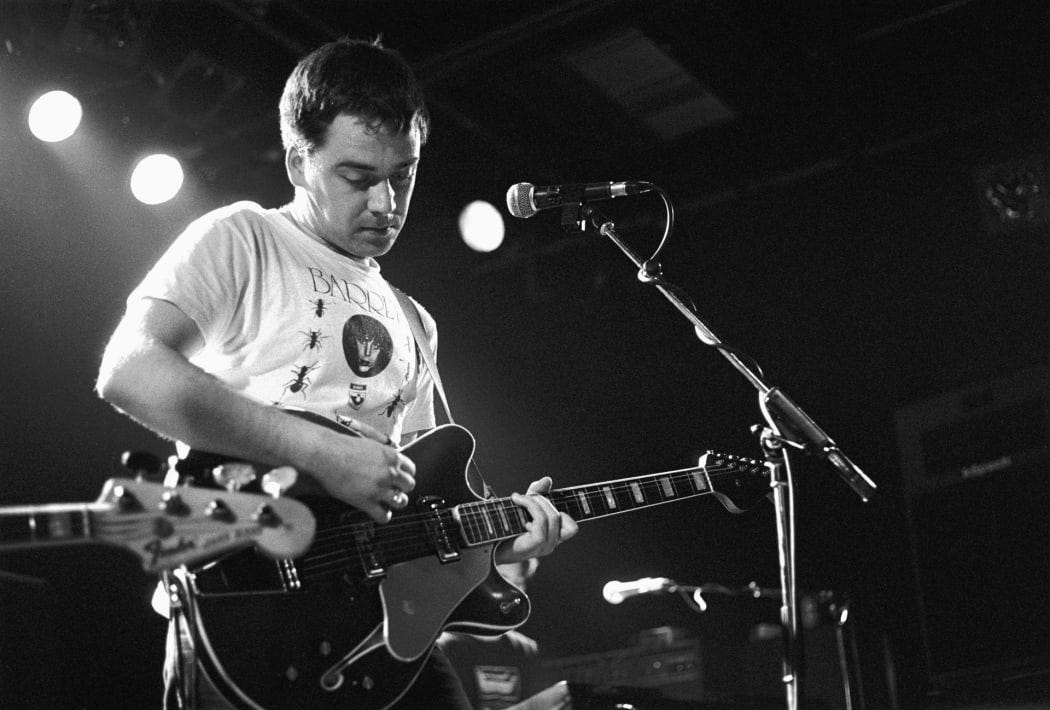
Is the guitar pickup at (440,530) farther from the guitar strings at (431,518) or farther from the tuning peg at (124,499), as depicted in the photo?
the tuning peg at (124,499)

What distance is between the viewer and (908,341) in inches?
258

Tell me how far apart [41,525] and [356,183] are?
4.30ft

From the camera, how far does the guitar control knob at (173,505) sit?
6.22ft

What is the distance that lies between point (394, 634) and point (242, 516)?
0.52m

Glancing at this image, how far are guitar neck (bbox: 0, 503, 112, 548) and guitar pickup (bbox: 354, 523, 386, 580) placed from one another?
66 cm

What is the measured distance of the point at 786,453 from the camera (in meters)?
2.91

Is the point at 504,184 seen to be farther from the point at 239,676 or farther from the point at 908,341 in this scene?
the point at 239,676

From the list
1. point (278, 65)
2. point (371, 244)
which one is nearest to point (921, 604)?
point (371, 244)

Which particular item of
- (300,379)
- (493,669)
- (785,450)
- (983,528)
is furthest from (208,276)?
(983,528)

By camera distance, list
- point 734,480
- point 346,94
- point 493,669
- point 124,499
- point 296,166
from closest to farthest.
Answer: point 124,499 → point 346,94 → point 296,166 → point 734,480 → point 493,669

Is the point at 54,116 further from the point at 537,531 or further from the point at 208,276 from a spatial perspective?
the point at 537,531

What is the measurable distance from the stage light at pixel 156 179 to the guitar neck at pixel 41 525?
420 centimetres

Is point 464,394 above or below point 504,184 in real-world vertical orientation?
below

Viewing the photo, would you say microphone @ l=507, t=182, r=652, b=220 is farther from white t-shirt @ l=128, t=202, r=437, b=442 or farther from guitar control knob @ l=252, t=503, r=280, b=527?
guitar control knob @ l=252, t=503, r=280, b=527
